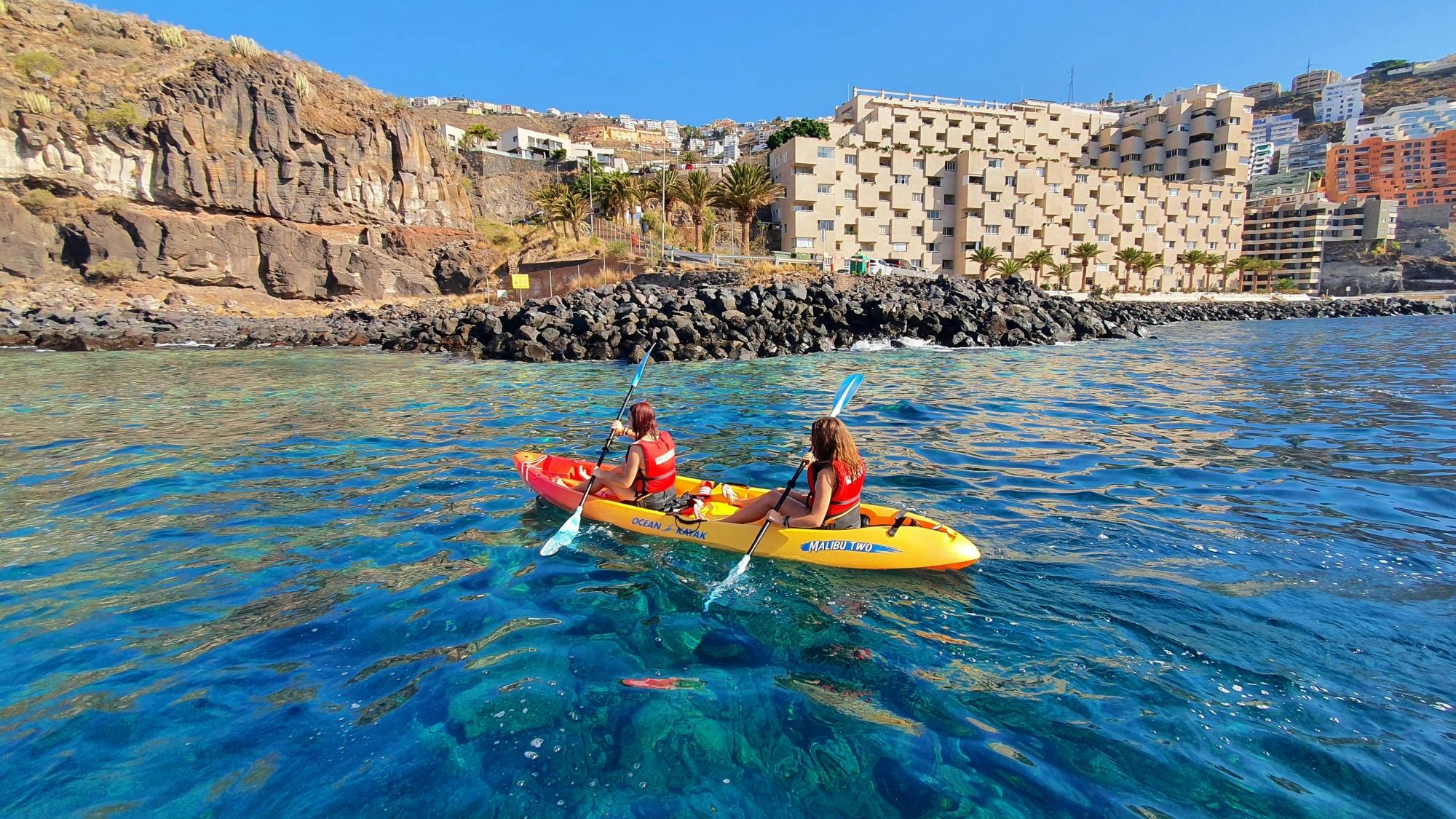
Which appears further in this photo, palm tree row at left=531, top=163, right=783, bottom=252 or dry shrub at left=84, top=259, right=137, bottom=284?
palm tree row at left=531, top=163, right=783, bottom=252

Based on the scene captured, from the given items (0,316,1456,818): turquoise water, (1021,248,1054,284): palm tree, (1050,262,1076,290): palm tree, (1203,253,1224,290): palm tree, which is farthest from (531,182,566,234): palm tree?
(1203,253,1224,290): palm tree

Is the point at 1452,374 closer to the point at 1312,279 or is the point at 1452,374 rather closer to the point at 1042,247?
the point at 1042,247


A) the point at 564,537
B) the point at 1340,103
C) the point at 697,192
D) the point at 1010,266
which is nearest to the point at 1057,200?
the point at 1010,266

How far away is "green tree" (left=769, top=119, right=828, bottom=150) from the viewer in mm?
62938

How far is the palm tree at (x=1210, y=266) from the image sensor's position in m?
68.9

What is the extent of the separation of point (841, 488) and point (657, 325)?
1991cm

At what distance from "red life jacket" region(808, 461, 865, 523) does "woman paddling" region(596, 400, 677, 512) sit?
1.73 m

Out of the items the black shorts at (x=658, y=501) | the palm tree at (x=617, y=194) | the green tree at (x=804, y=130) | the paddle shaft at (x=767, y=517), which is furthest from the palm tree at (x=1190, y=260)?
the black shorts at (x=658, y=501)

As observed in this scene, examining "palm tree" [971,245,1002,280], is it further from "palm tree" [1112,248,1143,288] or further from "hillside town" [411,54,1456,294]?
"palm tree" [1112,248,1143,288]

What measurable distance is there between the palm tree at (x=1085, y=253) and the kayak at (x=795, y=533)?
64761 millimetres

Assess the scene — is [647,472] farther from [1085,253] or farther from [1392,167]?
[1392,167]

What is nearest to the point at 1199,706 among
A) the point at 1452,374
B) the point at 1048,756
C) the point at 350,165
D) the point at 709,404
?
the point at 1048,756

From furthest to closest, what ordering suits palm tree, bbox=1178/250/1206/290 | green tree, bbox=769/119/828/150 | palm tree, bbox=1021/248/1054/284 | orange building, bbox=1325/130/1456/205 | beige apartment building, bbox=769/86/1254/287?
1. orange building, bbox=1325/130/1456/205
2. palm tree, bbox=1178/250/1206/290
3. green tree, bbox=769/119/828/150
4. palm tree, bbox=1021/248/1054/284
5. beige apartment building, bbox=769/86/1254/287

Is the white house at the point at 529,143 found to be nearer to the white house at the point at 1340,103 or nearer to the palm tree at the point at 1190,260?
the palm tree at the point at 1190,260
